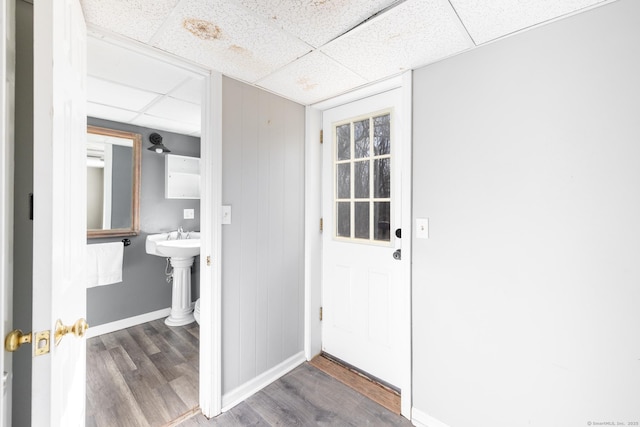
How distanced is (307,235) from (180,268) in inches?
60.6

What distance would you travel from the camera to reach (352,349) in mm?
2174

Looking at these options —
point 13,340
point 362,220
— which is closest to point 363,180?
point 362,220

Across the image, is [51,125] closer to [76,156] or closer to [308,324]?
[76,156]

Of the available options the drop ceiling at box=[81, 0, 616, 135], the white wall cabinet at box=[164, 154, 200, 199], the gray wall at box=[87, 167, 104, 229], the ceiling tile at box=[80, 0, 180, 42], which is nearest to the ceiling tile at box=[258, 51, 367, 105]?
the drop ceiling at box=[81, 0, 616, 135]

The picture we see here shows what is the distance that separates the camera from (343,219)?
2.22 m

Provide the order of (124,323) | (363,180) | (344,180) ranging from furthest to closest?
(124,323), (344,180), (363,180)

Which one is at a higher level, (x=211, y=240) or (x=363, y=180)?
(x=363, y=180)

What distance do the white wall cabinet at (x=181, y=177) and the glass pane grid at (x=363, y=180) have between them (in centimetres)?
189

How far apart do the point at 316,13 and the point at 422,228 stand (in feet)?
3.99

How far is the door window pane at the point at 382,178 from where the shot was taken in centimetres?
194

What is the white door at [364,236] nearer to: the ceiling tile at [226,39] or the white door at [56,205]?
the ceiling tile at [226,39]

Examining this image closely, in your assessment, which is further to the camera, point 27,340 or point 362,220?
point 362,220

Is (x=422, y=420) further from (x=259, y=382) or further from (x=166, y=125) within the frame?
(x=166, y=125)

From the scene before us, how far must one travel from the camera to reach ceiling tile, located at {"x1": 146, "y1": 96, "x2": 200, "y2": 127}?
221 centimetres
